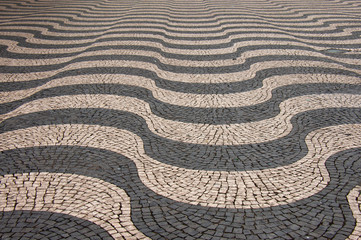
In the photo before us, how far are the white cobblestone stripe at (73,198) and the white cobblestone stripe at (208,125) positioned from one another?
5.89ft

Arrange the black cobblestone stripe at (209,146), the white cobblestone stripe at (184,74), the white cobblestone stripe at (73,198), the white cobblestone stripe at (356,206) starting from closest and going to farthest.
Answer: the white cobblestone stripe at (356,206) < the white cobblestone stripe at (73,198) < the black cobblestone stripe at (209,146) < the white cobblestone stripe at (184,74)

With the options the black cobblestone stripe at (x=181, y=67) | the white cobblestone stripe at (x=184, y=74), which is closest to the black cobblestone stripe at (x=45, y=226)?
the white cobblestone stripe at (x=184, y=74)

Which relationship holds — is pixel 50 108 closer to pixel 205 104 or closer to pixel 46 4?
pixel 205 104

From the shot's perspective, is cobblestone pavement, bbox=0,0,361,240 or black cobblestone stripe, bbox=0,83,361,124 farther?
black cobblestone stripe, bbox=0,83,361,124

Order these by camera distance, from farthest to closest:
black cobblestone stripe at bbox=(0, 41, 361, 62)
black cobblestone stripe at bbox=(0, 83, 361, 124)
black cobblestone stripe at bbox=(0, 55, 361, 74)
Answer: black cobblestone stripe at bbox=(0, 41, 361, 62), black cobblestone stripe at bbox=(0, 55, 361, 74), black cobblestone stripe at bbox=(0, 83, 361, 124)

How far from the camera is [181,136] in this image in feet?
20.9

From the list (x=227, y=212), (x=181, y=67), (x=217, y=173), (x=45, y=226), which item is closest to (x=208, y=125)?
(x=217, y=173)

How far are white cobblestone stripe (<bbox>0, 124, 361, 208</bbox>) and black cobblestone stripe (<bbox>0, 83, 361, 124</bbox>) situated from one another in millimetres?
1131

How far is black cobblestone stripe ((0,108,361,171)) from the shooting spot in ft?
18.1

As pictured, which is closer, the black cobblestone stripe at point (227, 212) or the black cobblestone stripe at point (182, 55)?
the black cobblestone stripe at point (227, 212)

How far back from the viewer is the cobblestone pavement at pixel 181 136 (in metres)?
4.30

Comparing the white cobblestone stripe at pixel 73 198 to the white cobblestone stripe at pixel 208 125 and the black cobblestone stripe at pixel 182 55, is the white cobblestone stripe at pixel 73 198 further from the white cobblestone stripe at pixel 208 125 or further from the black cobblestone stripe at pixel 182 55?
the black cobblestone stripe at pixel 182 55

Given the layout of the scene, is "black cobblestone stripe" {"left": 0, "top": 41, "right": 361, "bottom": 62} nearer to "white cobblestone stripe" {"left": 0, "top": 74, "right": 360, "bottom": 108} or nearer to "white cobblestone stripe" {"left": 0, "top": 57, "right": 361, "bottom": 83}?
"white cobblestone stripe" {"left": 0, "top": 57, "right": 361, "bottom": 83}

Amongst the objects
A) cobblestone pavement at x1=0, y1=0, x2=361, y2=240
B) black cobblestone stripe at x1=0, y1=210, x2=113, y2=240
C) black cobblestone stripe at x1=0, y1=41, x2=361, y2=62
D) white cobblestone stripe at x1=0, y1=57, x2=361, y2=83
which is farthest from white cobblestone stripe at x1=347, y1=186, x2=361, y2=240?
black cobblestone stripe at x1=0, y1=41, x2=361, y2=62
